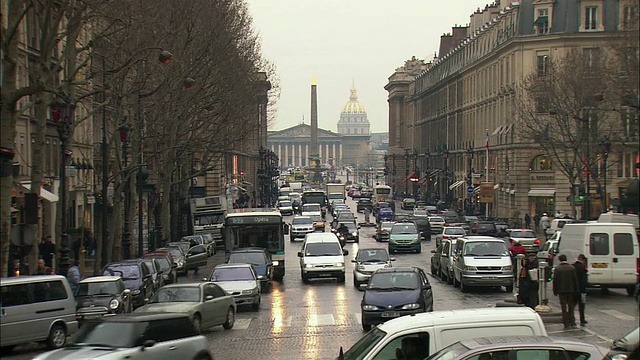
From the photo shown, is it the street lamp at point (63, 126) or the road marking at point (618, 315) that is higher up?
the street lamp at point (63, 126)

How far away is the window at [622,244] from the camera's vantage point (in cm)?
2933

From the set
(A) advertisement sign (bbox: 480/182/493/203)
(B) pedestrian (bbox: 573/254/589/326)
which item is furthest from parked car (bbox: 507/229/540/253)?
(A) advertisement sign (bbox: 480/182/493/203)

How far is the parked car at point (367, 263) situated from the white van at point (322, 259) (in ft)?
5.53

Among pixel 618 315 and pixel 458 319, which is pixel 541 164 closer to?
pixel 618 315

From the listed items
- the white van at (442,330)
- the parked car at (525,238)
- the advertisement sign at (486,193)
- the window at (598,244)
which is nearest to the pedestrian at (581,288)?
the window at (598,244)

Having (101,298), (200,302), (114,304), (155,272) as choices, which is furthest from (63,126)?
(200,302)

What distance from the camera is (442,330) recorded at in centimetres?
1238

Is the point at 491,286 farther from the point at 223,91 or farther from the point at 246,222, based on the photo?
the point at 223,91

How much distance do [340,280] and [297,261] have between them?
46.9 ft

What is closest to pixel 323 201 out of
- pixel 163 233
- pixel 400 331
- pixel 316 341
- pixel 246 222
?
pixel 163 233

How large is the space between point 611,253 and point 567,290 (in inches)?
289

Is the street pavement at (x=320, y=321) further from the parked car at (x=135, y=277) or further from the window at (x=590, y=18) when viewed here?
the window at (x=590, y=18)

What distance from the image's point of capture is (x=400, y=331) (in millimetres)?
12258

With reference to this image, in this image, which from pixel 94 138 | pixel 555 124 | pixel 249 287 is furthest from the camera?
pixel 555 124
